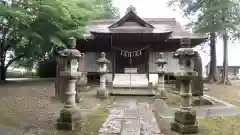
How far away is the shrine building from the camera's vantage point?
734 inches

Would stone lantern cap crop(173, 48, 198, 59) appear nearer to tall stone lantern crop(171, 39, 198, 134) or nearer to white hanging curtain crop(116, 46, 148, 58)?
tall stone lantern crop(171, 39, 198, 134)

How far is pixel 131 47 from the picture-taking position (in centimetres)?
1992

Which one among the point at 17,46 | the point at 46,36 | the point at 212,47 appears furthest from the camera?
the point at 212,47

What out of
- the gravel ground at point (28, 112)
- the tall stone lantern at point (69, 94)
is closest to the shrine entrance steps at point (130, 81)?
the gravel ground at point (28, 112)

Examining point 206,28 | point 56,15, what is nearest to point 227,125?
point 56,15

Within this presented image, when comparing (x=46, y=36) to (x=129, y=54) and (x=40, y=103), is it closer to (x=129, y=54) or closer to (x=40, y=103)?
(x=40, y=103)

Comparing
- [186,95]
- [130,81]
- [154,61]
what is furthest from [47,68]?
[186,95]

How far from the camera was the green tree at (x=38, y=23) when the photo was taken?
40.4 ft

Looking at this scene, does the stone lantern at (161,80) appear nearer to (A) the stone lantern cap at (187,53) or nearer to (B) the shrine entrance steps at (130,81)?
(B) the shrine entrance steps at (130,81)

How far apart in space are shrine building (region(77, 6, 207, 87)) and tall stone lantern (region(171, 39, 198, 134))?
38.2 ft

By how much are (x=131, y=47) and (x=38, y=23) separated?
8.49 meters

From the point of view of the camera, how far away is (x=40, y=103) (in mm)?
9680

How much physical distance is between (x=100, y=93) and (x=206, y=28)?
1278 cm

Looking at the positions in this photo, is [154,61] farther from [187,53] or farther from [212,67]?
[187,53]
